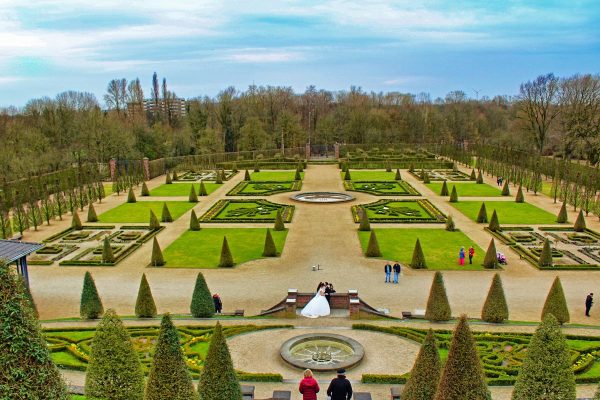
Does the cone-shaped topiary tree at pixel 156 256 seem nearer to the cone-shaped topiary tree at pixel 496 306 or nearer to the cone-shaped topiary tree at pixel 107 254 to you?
the cone-shaped topiary tree at pixel 107 254

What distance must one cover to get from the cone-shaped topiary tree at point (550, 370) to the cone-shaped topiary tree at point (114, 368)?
7.89 m

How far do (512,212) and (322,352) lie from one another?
1148 inches

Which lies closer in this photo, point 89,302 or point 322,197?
point 89,302

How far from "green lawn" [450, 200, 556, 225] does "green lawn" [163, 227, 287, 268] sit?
1622 cm

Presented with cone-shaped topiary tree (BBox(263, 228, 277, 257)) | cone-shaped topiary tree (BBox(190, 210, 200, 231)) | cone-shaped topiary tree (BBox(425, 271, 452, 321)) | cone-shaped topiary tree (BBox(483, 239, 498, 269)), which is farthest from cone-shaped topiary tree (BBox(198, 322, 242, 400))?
cone-shaped topiary tree (BBox(190, 210, 200, 231))

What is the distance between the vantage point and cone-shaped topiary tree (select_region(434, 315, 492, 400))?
9508mm

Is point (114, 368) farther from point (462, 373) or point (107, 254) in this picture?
point (107, 254)

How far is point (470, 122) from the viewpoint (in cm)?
9825

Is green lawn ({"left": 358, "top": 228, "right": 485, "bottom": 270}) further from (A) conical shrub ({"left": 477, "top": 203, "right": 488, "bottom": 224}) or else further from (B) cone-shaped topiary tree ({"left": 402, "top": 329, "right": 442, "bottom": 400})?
(B) cone-shaped topiary tree ({"left": 402, "top": 329, "right": 442, "bottom": 400})

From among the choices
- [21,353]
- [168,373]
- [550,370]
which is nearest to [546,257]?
[550,370]

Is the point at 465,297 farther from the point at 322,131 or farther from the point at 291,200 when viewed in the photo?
the point at 322,131

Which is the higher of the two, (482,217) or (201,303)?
(482,217)

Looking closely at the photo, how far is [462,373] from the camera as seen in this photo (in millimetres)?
9531

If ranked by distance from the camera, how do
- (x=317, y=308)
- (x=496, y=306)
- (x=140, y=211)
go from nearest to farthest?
(x=496, y=306) < (x=317, y=308) < (x=140, y=211)
